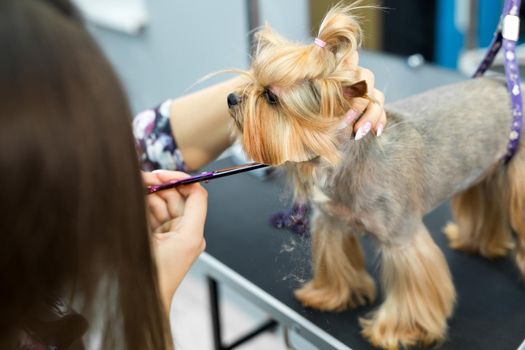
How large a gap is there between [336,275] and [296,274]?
0.08m

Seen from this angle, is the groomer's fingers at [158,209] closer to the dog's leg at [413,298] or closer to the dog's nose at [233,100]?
the dog's nose at [233,100]

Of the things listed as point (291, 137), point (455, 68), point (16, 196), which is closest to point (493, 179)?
point (291, 137)

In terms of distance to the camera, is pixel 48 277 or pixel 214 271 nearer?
pixel 48 277

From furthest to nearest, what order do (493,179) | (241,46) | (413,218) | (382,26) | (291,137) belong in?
(241,46)
(382,26)
(493,179)
(413,218)
(291,137)

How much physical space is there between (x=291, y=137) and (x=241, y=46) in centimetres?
148

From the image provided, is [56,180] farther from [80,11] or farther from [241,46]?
[241,46]

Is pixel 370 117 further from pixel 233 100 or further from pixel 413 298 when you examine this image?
pixel 413 298

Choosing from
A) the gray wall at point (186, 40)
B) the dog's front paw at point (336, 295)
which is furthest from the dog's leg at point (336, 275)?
the gray wall at point (186, 40)

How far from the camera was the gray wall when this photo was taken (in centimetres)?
197

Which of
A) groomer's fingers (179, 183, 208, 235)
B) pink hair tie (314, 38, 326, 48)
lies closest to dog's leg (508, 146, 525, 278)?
pink hair tie (314, 38, 326, 48)

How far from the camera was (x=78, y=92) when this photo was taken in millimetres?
502

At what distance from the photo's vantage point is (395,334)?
3.27ft

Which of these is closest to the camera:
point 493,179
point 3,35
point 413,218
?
point 3,35

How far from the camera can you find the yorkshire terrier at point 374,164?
795 mm
